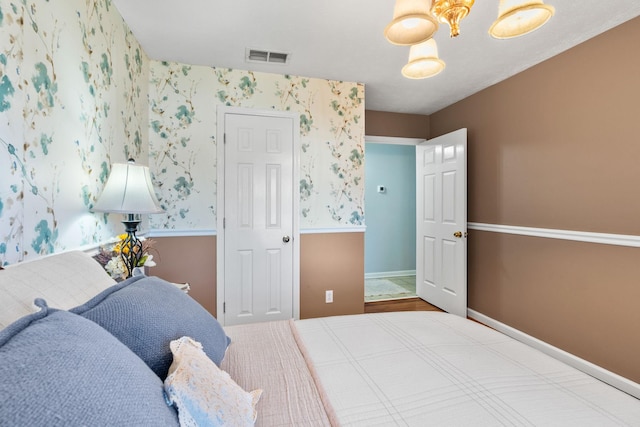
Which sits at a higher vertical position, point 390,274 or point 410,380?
point 410,380

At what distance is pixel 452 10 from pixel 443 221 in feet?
8.61

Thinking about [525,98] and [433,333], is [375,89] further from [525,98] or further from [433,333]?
[433,333]

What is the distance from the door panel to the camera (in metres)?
2.80

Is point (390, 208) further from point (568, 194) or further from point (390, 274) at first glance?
point (568, 194)

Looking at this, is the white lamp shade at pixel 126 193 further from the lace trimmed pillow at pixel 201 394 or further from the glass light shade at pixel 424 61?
the glass light shade at pixel 424 61

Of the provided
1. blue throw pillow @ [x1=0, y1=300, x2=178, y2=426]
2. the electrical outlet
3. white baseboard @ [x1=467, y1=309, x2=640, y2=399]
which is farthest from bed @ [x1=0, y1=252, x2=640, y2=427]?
the electrical outlet

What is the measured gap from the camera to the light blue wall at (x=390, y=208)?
5.21 m

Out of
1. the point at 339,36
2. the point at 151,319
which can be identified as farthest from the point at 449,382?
the point at 339,36

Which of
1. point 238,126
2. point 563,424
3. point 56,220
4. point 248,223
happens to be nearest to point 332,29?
point 238,126

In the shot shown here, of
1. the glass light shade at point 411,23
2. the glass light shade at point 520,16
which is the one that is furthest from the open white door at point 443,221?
the glass light shade at point 411,23

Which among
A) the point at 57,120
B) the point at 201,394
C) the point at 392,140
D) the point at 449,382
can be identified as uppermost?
the point at 392,140

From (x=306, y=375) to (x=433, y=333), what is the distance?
0.68 meters

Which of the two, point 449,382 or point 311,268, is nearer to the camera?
point 449,382

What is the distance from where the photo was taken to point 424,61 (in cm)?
158
